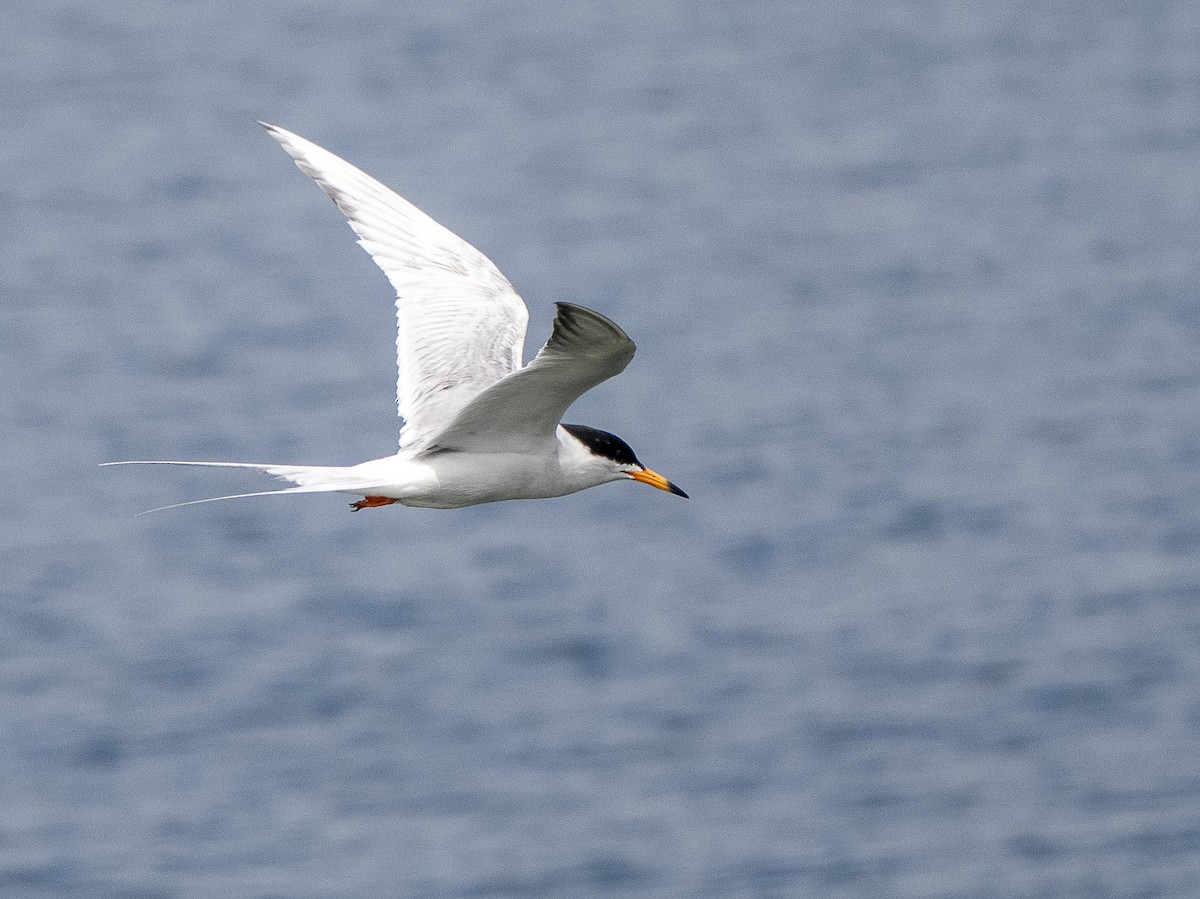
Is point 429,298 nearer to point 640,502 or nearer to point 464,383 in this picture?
point 464,383

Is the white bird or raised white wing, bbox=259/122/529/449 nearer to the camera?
the white bird

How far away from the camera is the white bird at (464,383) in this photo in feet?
21.7

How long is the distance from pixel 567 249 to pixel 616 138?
2.95 m

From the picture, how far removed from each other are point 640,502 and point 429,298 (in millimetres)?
6925

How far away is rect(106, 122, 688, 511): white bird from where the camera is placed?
6.62 metres

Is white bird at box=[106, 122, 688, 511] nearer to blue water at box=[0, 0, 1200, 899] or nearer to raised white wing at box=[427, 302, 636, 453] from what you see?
raised white wing at box=[427, 302, 636, 453]

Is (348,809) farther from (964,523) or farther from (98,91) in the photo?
(98,91)

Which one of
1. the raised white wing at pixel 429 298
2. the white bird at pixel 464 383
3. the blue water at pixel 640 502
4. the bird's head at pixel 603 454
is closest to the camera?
the white bird at pixel 464 383

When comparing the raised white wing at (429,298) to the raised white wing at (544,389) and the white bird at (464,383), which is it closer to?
the white bird at (464,383)

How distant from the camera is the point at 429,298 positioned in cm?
858

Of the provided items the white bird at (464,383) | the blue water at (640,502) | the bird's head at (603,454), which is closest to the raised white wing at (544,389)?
the white bird at (464,383)

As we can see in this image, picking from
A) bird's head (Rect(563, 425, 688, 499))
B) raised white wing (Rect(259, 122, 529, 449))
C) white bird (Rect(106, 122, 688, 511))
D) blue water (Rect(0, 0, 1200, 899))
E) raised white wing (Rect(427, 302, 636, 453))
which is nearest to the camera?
raised white wing (Rect(427, 302, 636, 453))

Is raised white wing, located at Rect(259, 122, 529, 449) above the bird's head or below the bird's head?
above

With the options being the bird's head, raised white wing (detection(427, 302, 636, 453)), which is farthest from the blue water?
raised white wing (detection(427, 302, 636, 453))
